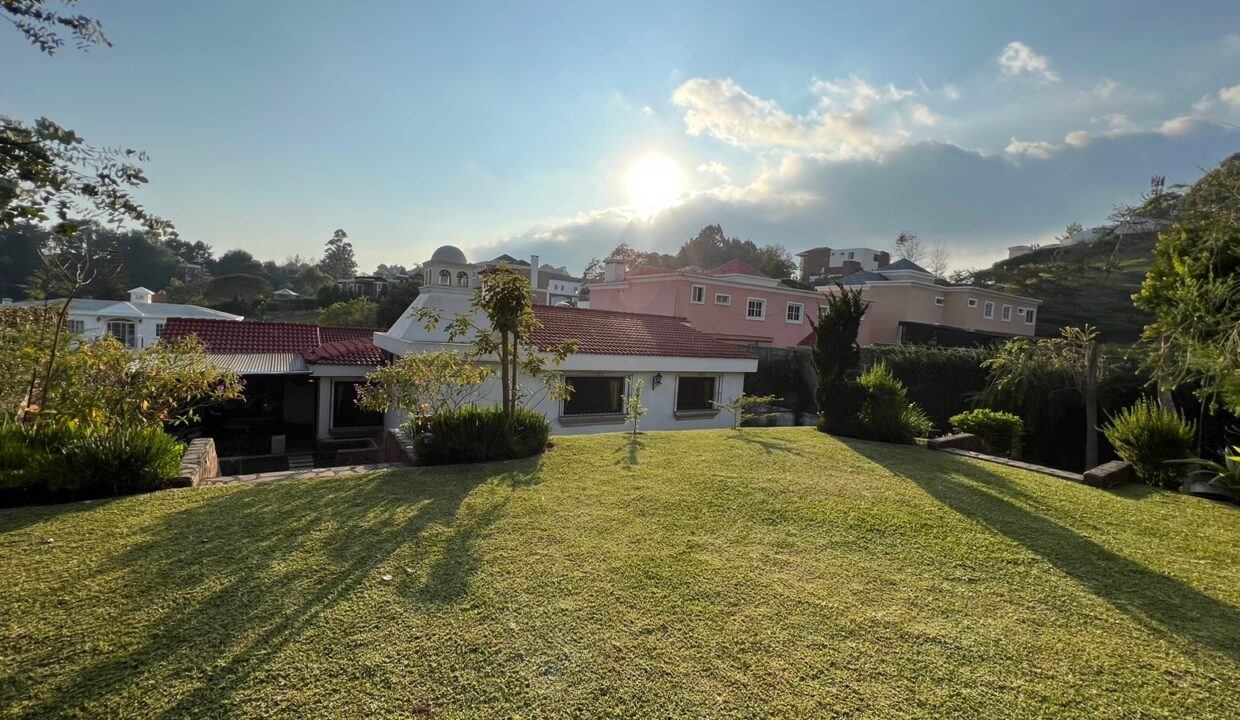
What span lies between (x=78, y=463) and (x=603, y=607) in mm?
5670

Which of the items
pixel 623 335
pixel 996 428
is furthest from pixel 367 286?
pixel 996 428

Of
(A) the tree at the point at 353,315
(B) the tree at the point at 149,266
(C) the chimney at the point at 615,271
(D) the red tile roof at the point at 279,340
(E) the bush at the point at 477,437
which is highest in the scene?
(B) the tree at the point at 149,266

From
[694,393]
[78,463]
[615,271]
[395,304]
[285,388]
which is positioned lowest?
[285,388]

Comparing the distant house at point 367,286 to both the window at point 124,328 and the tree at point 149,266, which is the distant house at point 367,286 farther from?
the tree at point 149,266

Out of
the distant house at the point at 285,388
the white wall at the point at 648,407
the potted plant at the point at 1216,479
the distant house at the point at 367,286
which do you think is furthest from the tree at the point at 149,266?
the potted plant at the point at 1216,479

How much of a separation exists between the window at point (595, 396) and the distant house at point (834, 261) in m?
43.7

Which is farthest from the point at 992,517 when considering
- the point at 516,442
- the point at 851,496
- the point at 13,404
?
the point at 13,404

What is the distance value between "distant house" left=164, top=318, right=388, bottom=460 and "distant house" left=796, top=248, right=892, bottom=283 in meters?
47.9

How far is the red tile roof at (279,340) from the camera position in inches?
645

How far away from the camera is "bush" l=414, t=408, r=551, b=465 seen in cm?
760

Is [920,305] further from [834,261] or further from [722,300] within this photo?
[834,261]

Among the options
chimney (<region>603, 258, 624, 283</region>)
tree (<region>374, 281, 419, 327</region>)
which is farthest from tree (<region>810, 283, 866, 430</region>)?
tree (<region>374, 281, 419, 327</region>)

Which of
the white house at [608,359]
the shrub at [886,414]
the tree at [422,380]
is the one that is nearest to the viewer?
the tree at [422,380]

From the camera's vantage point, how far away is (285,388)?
17.8 m
